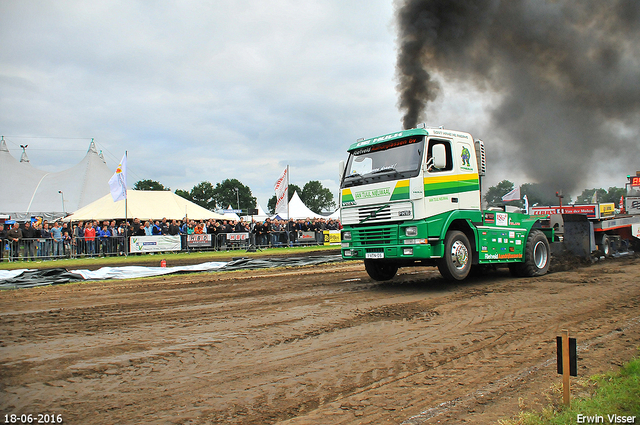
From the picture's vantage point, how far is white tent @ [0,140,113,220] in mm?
33469

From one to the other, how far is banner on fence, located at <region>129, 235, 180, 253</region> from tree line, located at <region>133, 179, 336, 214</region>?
375 feet

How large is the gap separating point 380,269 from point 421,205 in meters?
2.55

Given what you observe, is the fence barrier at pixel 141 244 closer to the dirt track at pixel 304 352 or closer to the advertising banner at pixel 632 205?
the dirt track at pixel 304 352

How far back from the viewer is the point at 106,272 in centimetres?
1239

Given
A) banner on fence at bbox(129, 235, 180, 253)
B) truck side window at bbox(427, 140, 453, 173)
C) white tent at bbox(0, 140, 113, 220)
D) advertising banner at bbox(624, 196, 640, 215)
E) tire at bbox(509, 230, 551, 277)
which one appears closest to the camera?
truck side window at bbox(427, 140, 453, 173)

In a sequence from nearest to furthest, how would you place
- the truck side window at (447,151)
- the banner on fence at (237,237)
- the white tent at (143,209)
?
the truck side window at (447,151), the banner on fence at (237,237), the white tent at (143,209)

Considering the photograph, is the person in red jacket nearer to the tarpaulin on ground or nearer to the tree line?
the tarpaulin on ground

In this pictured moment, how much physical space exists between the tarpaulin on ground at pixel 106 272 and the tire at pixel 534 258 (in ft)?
22.5

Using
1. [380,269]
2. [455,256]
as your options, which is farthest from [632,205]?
[380,269]

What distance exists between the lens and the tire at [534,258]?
34.1ft

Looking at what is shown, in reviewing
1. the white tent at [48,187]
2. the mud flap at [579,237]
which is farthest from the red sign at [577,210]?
the white tent at [48,187]

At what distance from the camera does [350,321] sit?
5980mm

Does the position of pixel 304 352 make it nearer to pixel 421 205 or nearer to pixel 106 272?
pixel 421 205

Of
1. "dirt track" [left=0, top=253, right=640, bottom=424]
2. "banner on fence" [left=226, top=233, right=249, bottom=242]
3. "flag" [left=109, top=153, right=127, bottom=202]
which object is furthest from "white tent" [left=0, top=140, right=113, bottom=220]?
"dirt track" [left=0, top=253, right=640, bottom=424]
